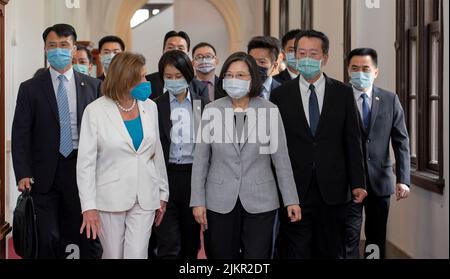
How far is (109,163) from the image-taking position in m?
4.92

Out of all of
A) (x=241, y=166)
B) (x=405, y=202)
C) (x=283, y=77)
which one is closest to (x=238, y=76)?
(x=241, y=166)

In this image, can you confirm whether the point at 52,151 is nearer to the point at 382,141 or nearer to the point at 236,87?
the point at 236,87

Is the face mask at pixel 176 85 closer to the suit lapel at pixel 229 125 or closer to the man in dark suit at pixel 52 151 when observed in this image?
the man in dark suit at pixel 52 151

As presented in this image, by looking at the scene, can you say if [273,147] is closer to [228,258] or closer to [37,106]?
[228,258]

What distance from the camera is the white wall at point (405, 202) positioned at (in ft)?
19.9

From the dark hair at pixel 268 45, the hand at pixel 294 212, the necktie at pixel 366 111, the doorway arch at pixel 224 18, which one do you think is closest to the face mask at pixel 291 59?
the dark hair at pixel 268 45

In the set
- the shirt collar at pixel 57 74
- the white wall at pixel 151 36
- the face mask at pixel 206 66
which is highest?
the white wall at pixel 151 36

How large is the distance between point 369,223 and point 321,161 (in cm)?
119

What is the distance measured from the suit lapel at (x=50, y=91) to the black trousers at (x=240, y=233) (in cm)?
148

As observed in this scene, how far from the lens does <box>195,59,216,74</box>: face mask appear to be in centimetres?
732

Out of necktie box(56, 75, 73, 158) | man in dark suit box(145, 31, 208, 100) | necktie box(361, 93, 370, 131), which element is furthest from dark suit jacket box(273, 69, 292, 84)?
necktie box(56, 75, 73, 158)

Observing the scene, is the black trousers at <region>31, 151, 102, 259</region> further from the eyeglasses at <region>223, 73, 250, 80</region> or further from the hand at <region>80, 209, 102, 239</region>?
the eyeglasses at <region>223, 73, 250, 80</region>

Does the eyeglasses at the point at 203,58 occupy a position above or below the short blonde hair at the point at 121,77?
above
